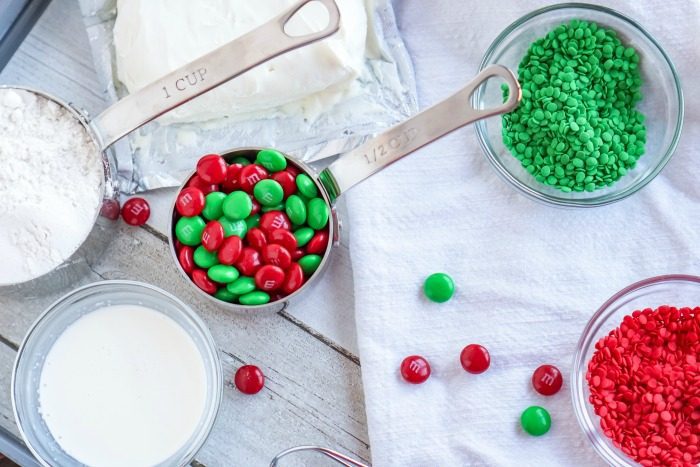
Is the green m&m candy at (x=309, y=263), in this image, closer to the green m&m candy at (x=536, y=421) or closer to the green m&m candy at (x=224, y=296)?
the green m&m candy at (x=224, y=296)

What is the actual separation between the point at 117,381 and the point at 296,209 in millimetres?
348

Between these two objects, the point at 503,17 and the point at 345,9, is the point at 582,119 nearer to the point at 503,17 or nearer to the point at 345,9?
the point at 503,17

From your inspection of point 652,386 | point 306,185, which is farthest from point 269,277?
point 652,386

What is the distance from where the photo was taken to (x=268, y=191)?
1.21m

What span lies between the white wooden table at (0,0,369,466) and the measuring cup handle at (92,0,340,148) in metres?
0.19

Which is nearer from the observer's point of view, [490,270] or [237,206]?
[237,206]

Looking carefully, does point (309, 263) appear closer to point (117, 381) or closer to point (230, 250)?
point (230, 250)

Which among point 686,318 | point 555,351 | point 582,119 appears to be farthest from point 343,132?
point 686,318

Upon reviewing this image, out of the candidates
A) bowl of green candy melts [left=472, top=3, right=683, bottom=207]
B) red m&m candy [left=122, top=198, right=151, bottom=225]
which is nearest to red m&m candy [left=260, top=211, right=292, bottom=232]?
red m&m candy [left=122, top=198, right=151, bottom=225]

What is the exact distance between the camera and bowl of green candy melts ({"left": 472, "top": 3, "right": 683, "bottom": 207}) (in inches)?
49.1

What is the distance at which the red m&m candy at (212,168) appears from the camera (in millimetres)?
1219

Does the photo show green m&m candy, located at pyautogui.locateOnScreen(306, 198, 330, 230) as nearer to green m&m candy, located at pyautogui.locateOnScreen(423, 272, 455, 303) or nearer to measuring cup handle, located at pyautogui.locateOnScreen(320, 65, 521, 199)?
measuring cup handle, located at pyautogui.locateOnScreen(320, 65, 521, 199)

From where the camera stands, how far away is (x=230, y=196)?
1.22 m

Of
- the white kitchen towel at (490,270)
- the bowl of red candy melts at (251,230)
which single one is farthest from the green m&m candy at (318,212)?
the white kitchen towel at (490,270)
